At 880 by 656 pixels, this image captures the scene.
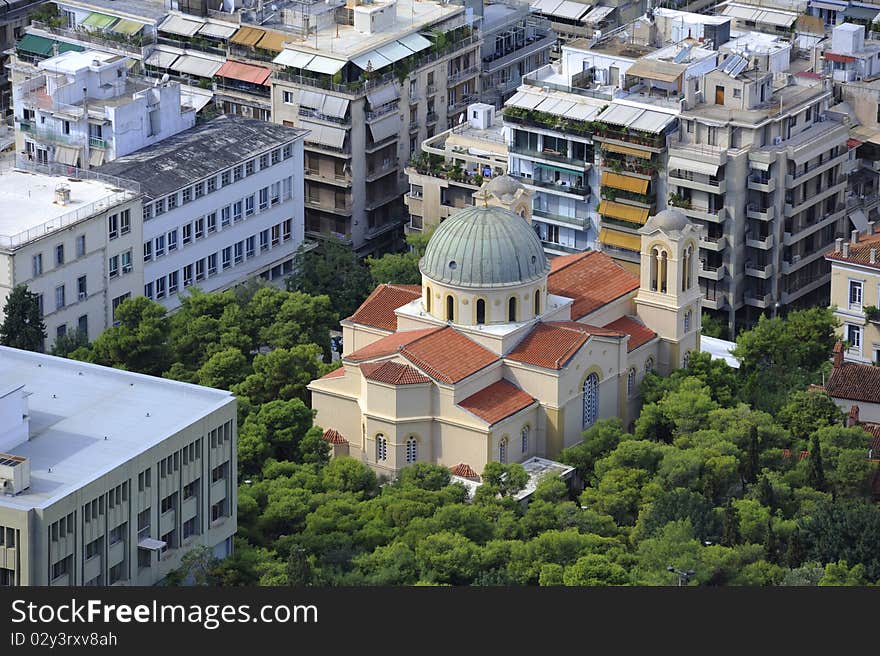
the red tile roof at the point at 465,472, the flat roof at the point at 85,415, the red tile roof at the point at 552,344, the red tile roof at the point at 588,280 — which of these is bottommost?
the red tile roof at the point at 465,472

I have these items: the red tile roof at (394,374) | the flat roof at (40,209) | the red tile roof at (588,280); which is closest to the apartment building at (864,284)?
the red tile roof at (588,280)

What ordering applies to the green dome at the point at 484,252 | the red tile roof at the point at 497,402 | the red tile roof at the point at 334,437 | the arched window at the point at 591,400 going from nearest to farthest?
the red tile roof at the point at 497,402 → the green dome at the point at 484,252 → the red tile roof at the point at 334,437 → the arched window at the point at 591,400

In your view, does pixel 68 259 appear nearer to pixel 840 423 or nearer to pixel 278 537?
pixel 278 537

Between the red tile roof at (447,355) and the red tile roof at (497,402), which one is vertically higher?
the red tile roof at (447,355)

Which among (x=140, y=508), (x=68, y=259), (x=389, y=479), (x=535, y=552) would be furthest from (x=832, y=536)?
(x=68, y=259)

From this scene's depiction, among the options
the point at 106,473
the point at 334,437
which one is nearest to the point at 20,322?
the point at 334,437

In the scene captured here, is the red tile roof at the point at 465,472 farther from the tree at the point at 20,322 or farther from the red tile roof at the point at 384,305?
the tree at the point at 20,322

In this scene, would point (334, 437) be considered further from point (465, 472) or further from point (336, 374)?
point (465, 472)

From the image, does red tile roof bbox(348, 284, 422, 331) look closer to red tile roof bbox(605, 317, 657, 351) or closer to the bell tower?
red tile roof bbox(605, 317, 657, 351)
